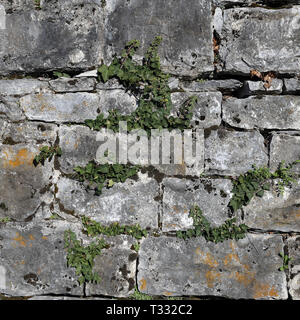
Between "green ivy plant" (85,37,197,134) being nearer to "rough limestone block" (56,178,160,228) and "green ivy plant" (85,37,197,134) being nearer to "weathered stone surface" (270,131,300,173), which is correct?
"rough limestone block" (56,178,160,228)

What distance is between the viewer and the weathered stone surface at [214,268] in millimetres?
2156

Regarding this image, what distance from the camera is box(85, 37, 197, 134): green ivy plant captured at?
2146 mm

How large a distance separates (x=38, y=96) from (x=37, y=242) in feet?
3.52

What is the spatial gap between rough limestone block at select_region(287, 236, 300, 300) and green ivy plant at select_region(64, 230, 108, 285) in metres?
1.32

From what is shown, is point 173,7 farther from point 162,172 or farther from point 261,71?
point 162,172

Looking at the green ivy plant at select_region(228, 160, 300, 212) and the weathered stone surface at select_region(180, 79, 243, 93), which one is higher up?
the weathered stone surface at select_region(180, 79, 243, 93)

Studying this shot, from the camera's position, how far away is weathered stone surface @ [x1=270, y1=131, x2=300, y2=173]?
7.15ft

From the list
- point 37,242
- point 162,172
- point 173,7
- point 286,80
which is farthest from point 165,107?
point 37,242

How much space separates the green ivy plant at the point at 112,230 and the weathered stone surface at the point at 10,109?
2.96 ft

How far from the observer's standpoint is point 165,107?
7.13 feet

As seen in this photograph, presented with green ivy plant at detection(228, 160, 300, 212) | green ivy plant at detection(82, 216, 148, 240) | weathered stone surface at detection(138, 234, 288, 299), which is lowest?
weathered stone surface at detection(138, 234, 288, 299)

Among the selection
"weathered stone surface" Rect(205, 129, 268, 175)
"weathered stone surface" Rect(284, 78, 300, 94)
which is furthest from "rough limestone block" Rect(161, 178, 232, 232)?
"weathered stone surface" Rect(284, 78, 300, 94)

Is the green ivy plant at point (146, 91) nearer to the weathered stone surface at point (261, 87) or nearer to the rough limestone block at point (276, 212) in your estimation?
the weathered stone surface at point (261, 87)

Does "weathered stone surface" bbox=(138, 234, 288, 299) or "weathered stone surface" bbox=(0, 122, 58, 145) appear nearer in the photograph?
"weathered stone surface" bbox=(138, 234, 288, 299)
